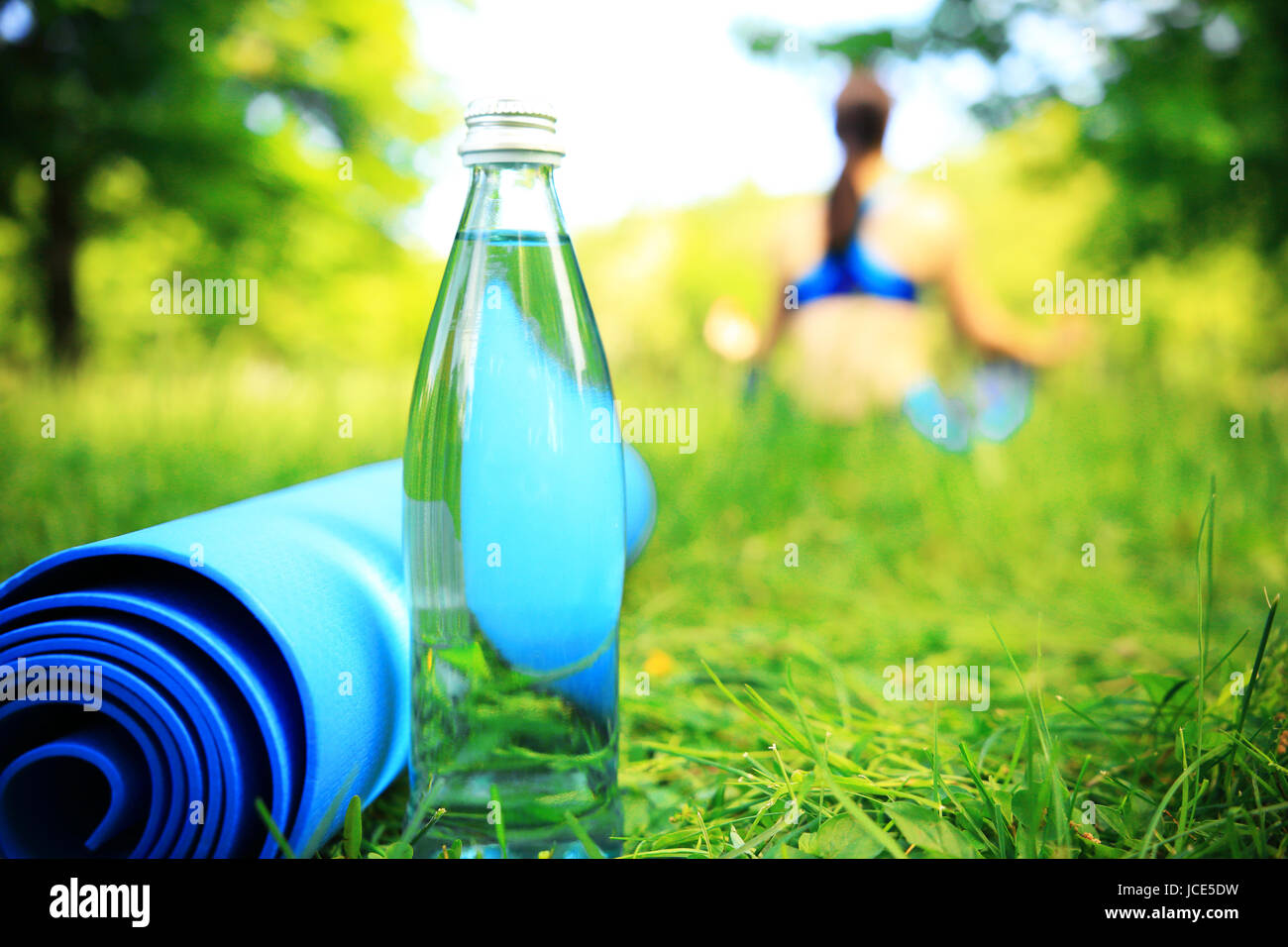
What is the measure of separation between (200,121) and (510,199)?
6429 mm

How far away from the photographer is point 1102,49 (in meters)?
5.37

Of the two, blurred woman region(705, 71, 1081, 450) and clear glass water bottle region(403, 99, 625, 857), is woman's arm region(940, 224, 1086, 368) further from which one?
clear glass water bottle region(403, 99, 625, 857)

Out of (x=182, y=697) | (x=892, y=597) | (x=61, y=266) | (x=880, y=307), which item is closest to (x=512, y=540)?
(x=182, y=697)

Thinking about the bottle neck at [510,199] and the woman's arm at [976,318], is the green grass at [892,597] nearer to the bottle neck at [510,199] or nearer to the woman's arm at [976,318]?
the woman's arm at [976,318]

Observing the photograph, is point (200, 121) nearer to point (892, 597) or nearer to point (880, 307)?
point (880, 307)

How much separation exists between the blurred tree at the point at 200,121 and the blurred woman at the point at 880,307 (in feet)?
12.3

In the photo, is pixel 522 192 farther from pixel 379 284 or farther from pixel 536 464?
pixel 379 284

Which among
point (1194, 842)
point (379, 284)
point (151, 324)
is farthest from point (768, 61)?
point (151, 324)

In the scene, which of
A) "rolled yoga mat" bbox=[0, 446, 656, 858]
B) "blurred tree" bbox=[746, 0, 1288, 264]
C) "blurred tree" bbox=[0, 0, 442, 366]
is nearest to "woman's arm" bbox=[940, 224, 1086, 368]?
"blurred tree" bbox=[746, 0, 1288, 264]

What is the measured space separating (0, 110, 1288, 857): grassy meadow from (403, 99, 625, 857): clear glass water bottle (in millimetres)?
153

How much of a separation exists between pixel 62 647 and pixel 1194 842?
4.44ft

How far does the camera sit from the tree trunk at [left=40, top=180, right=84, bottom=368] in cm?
673

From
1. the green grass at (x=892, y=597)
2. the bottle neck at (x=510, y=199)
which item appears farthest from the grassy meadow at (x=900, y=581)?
the bottle neck at (x=510, y=199)

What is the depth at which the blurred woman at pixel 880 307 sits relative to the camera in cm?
397
